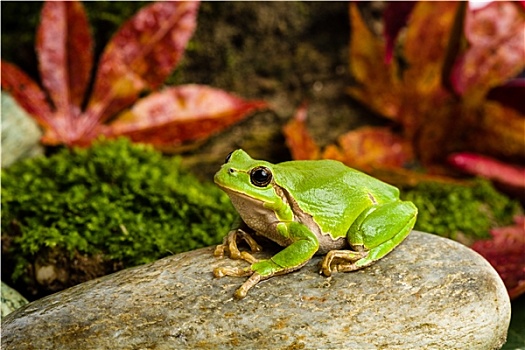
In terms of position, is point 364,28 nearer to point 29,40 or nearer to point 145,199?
point 145,199

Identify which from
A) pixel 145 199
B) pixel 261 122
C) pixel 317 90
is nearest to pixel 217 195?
pixel 145 199

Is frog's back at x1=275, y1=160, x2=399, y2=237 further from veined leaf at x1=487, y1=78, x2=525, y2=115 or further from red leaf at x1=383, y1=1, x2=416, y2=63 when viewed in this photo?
veined leaf at x1=487, y1=78, x2=525, y2=115

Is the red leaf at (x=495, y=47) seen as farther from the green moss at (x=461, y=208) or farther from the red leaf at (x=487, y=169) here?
the green moss at (x=461, y=208)

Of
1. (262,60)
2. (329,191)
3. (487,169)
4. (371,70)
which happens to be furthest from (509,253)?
(262,60)

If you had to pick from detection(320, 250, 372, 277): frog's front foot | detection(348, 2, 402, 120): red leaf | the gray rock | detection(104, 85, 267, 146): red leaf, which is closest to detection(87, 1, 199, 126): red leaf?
detection(104, 85, 267, 146): red leaf

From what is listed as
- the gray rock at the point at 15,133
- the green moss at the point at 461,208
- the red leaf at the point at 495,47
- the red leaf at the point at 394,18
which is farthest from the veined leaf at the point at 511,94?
the gray rock at the point at 15,133

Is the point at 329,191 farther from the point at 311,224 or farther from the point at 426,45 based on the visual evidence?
the point at 426,45
